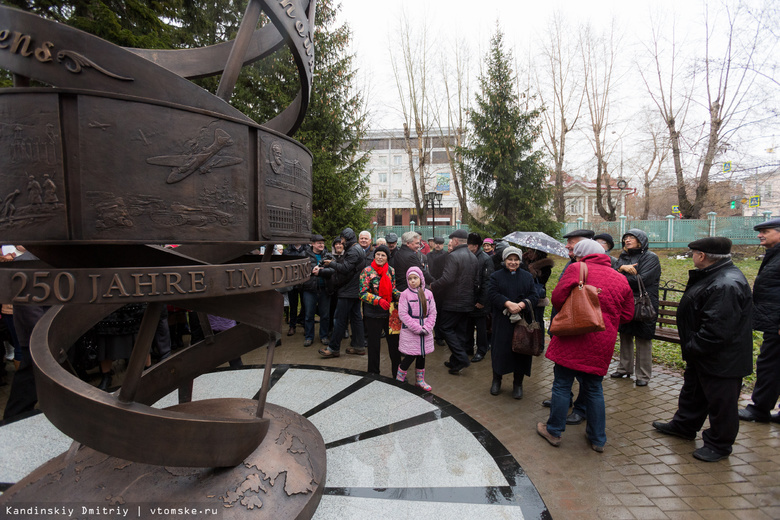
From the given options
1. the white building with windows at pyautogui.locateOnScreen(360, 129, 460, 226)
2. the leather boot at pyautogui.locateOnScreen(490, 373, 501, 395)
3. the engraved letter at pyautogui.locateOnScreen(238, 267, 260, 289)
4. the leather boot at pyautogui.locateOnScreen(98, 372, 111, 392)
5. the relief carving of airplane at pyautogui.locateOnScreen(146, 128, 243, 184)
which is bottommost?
the leather boot at pyautogui.locateOnScreen(490, 373, 501, 395)

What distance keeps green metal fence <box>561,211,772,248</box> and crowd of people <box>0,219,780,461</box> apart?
→ 49.8ft

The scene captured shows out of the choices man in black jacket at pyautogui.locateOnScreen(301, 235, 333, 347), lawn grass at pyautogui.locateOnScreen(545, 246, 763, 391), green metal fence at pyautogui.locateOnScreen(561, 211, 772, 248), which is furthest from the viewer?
green metal fence at pyautogui.locateOnScreen(561, 211, 772, 248)

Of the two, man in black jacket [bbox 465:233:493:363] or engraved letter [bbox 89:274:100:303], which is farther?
man in black jacket [bbox 465:233:493:363]

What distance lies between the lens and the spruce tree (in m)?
15.2

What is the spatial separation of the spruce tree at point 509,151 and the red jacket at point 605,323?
1224 cm

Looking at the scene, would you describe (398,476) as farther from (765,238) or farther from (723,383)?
(765,238)

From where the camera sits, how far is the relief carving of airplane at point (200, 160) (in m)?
1.96

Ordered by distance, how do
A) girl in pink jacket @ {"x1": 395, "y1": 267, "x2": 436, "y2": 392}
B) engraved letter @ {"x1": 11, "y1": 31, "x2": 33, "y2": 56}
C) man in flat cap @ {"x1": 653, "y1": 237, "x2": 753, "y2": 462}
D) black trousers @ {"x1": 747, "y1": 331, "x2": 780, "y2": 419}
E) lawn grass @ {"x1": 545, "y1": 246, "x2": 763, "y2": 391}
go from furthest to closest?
lawn grass @ {"x1": 545, "y1": 246, "x2": 763, "y2": 391}
girl in pink jacket @ {"x1": 395, "y1": 267, "x2": 436, "y2": 392}
black trousers @ {"x1": 747, "y1": 331, "x2": 780, "y2": 419}
man in flat cap @ {"x1": 653, "y1": 237, "x2": 753, "y2": 462}
engraved letter @ {"x1": 11, "y1": 31, "x2": 33, "y2": 56}

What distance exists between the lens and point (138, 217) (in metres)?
1.92

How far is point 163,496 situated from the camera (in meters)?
2.24

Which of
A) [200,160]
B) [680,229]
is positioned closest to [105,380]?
[200,160]

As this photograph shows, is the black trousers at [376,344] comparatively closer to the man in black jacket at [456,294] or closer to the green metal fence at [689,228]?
the man in black jacket at [456,294]

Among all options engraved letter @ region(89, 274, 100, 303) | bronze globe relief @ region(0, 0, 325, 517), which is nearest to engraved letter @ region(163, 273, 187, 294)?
bronze globe relief @ region(0, 0, 325, 517)

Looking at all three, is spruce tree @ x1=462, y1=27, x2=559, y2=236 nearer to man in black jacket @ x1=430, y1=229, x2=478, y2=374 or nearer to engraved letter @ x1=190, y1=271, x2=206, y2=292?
man in black jacket @ x1=430, y1=229, x2=478, y2=374
